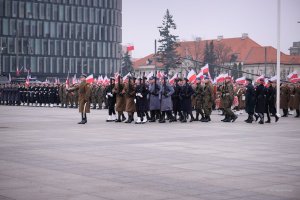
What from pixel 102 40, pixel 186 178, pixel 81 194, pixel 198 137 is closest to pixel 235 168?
pixel 186 178

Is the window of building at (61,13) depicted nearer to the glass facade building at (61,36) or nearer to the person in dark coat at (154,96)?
the glass facade building at (61,36)

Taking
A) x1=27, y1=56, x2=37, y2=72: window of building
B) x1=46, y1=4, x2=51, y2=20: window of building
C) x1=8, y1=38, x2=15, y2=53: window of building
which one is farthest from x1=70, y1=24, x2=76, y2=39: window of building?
x1=8, y1=38, x2=15, y2=53: window of building

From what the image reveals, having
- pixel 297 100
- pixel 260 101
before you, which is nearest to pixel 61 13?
pixel 297 100

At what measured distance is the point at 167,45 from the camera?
→ 115812 mm

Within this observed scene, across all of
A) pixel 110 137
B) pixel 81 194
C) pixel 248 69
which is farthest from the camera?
pixel 248 69

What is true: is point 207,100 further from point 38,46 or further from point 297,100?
point 38,46

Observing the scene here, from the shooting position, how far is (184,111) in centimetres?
2633

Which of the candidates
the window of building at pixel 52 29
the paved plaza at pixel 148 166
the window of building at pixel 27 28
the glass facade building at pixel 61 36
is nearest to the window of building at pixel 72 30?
the glass facade building at pixel 61 36

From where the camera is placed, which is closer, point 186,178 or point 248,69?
point 186,178

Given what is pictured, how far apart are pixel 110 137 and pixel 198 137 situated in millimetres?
2420

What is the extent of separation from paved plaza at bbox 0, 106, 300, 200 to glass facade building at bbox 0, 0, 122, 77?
290ft

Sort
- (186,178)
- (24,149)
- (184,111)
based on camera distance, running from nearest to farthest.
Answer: (186,178)
(24,149)
(184,111)

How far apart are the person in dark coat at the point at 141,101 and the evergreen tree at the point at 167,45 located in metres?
87.9

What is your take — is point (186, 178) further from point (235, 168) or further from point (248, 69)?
point (248, 69)
